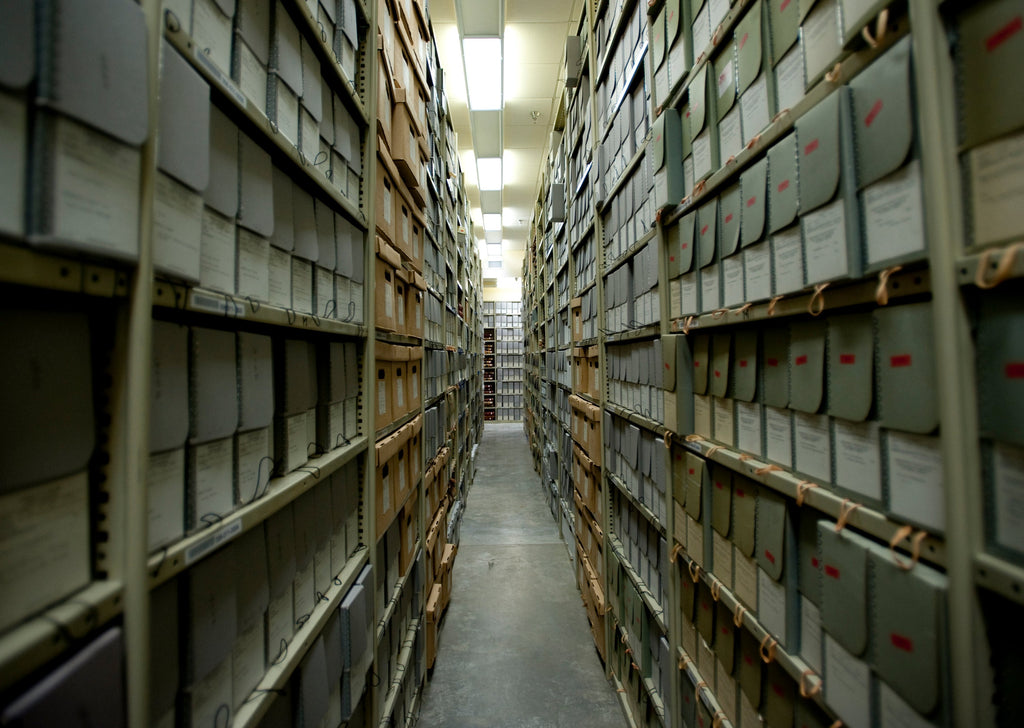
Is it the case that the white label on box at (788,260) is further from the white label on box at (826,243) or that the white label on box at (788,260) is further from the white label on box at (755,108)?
the white label on box at (755,108)

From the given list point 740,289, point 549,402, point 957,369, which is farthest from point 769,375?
point 549,402

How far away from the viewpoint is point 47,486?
19.0 inches

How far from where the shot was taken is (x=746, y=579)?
1.11 meters

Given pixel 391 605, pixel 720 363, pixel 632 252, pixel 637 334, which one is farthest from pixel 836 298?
pixel 391 605

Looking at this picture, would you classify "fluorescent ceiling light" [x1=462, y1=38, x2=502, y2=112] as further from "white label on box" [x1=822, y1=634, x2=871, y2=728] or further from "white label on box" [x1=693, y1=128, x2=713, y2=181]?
"white label on box" [x1=822, y1=634, x2=871, y2=728]

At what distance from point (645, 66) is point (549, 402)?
3.67 m

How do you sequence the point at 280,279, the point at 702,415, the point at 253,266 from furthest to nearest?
1. the point at 702,415
2. the point at 280,279
3. the point at 253,266

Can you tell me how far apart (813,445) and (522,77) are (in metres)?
4.47

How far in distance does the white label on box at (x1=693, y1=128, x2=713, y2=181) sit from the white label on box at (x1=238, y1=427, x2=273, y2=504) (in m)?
1.31

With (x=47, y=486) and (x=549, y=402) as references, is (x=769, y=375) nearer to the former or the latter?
(x=47, y=486)

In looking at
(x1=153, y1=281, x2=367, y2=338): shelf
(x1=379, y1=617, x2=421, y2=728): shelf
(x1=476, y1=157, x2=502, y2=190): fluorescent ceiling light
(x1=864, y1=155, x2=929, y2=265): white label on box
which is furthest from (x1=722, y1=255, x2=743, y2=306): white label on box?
(x1=476, y1=157, x2=502, y2=190): fluorescent ceiling light

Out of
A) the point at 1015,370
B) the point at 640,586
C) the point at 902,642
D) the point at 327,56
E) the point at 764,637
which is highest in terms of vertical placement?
the point at 327,56

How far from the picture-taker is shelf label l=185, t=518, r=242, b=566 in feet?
2.10

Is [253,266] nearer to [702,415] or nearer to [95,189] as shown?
[95,189]
